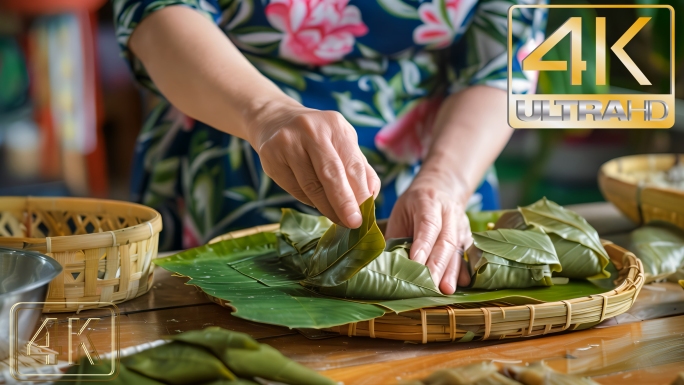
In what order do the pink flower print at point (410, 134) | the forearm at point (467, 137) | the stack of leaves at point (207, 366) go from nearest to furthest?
1. the stack of leaves at point (207, 366)
2. the forearm at point (467, 137)
3. the pink flower print at point (410, 134)

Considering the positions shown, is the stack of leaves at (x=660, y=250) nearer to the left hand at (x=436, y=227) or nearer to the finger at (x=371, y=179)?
the left hand at (x=436, y=227)

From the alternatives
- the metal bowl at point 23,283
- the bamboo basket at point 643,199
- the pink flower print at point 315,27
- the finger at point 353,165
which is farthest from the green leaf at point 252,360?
the bamboo basket at point 643,199

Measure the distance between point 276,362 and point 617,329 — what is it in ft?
1.37

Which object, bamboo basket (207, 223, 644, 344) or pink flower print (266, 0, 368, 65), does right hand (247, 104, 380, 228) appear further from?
pink flower print (266, 0, 368, 65)

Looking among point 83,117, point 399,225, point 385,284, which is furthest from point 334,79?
point 83,117

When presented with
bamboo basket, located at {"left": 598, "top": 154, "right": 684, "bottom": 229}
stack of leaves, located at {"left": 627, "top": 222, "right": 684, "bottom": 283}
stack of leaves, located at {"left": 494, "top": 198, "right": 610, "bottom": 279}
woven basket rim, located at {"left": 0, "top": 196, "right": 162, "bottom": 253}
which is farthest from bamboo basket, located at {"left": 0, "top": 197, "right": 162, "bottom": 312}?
bamboo basket, located at {"left": 598, "top": 154, "right": 684, "bottom": 229}

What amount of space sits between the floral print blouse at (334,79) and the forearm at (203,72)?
5cm

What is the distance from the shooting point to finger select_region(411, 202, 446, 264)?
2.77ft

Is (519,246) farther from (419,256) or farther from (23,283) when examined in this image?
(23,283)

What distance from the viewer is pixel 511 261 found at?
81 centimetres

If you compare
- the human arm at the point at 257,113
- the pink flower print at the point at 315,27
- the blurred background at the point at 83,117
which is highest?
the pink flower print at the point at 315,27

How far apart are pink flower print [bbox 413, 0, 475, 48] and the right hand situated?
1.52 feet

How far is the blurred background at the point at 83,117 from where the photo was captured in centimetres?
285

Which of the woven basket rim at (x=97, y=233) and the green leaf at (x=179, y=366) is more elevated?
the woven basket rim at (x=97, y=233)
